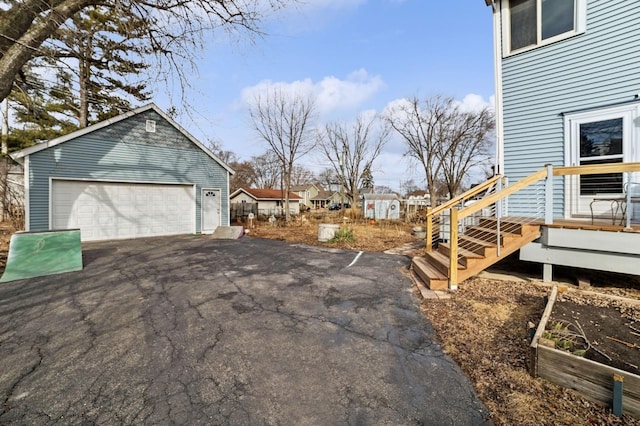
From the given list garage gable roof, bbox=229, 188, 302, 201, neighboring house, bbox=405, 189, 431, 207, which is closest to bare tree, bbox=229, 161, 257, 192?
garage gable roof, bbox=229, 188, 302, 201

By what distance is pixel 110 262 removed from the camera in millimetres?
6996

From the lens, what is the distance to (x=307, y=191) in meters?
59.4

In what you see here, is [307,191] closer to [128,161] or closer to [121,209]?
[128,161]


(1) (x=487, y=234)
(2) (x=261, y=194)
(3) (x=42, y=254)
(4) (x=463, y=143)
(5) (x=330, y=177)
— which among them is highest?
(4) (x=463, y=143)

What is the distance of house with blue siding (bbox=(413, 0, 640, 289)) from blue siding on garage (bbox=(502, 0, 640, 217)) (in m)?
0.02

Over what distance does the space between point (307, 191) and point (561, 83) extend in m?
53.9

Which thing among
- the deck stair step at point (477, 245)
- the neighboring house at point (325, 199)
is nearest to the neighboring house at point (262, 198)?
the neighboring house at point (325, 199)

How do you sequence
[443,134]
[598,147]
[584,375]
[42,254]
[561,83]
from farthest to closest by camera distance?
[443,134] < [42,254] < [561,83] < [598,147] < [584,375]

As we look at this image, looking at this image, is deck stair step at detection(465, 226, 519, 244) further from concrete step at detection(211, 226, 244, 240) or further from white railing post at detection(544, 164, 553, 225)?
concrete step at detection(211, 226, 244, 240)

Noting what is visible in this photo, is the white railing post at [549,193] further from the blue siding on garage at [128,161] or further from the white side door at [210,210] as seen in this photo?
the blue siding on garage at [128,161]

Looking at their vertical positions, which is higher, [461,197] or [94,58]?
[94,58]

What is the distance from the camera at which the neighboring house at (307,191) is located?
188 ft

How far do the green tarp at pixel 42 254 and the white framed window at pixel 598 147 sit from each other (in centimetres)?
1106

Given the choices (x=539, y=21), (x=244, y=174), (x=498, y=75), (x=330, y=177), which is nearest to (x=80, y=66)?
(x=498, y=75)
